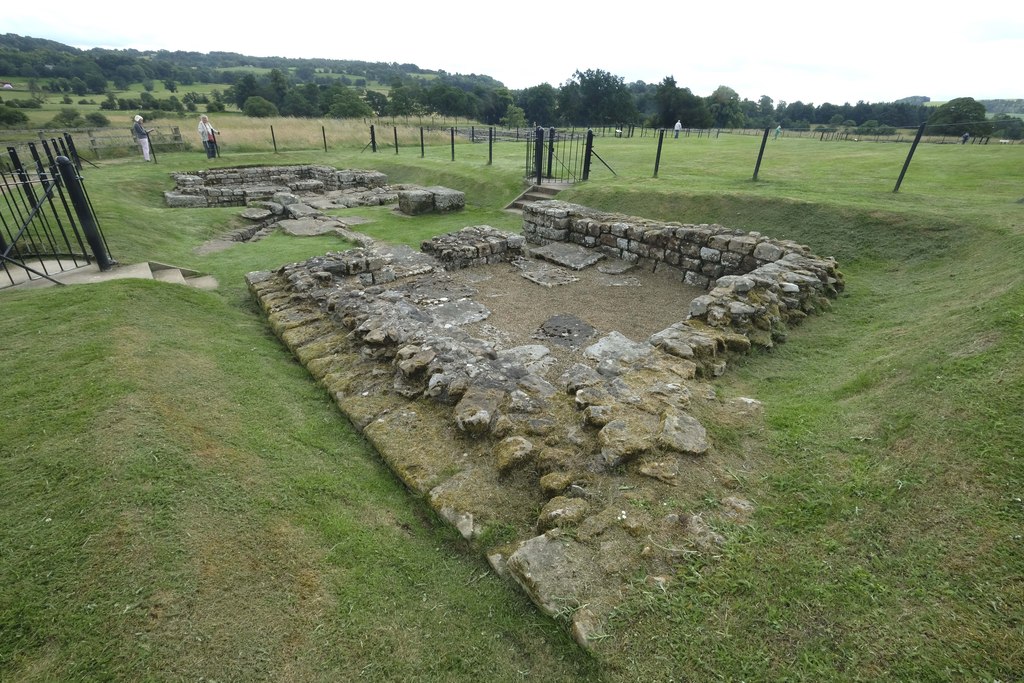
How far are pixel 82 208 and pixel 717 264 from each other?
11328 mm

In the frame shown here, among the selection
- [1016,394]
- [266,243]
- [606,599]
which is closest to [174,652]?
[606,599]

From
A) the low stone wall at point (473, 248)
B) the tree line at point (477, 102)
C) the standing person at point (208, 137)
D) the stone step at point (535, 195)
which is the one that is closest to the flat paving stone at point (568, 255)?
the low stone wall at point (473, 248)

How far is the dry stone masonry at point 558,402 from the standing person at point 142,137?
68.2ft

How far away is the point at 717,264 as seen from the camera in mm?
9359

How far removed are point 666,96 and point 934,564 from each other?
75.0 meters

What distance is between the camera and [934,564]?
2.74m

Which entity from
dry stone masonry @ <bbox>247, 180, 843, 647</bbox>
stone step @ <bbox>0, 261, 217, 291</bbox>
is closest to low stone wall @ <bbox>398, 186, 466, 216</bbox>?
dry stone masonry @ <bbox>247, 180, 843, 647</bbox>

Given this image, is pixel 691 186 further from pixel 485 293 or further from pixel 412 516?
pixel 412 516

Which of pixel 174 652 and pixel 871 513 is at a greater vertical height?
pixel 871 513

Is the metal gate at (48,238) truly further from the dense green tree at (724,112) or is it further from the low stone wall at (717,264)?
the dense green tree at (724,112)

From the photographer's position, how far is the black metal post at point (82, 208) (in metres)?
7.28

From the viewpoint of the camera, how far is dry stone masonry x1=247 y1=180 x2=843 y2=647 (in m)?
3.29

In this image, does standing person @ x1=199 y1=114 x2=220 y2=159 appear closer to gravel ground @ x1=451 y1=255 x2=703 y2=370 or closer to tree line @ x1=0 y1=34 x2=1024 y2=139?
gravel ground @ x1=451 y1=255 x2=703 y2=370

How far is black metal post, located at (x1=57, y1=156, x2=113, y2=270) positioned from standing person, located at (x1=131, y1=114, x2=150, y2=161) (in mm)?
19659
